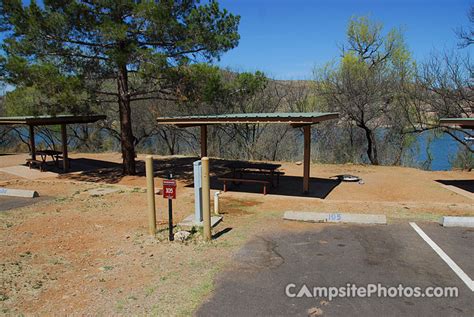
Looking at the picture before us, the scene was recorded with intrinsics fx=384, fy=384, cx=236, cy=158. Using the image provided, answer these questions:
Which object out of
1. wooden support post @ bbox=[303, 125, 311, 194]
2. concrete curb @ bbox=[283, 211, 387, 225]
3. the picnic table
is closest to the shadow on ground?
wooden support post @ bbox=[303, 125, 311, 194]

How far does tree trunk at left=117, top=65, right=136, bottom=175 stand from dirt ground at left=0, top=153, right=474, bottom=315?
61 cm

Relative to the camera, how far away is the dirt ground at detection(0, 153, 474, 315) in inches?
183

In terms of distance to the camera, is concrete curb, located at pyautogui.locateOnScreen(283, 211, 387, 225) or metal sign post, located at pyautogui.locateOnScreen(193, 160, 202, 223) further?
concrete curb, located at pyautogui.locateOnScreen(283, 211, 387, 225)

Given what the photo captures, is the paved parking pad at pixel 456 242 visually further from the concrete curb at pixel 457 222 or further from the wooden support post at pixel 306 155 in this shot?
the wooden support post at pixel 306 155

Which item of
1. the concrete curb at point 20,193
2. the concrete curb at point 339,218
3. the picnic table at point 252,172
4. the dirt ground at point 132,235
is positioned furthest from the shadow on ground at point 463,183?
the concrete curb at point 20,193

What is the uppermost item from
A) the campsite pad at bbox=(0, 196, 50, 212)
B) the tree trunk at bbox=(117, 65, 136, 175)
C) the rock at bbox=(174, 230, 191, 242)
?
the tree trunk at bbox=(117, 65, 136, 175)

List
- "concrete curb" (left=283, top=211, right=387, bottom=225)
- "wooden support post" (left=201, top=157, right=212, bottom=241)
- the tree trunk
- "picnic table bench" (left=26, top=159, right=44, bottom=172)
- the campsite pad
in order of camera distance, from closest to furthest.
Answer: "wooden support post" (left=201, top=157, right=212, bottom=241)
"concrete curb" (left=283, top=211, right=387, bottom=225)
the campsite pad
the tree trunk
"picnic table bench" (left=26, top=159, right=44, bottom=172)

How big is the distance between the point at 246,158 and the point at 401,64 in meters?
10.2

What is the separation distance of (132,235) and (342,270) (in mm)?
3791

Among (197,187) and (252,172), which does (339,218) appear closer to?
(197,187)

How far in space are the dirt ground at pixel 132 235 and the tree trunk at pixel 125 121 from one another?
607 millimetres

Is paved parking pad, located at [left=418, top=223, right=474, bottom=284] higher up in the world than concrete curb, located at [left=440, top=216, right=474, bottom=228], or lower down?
lower down

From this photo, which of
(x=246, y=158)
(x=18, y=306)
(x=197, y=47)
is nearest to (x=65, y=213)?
(x=18, y=306)

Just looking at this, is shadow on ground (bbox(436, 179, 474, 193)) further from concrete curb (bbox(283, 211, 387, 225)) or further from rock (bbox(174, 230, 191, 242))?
rock (bbox(174, 230, 191, 242))
